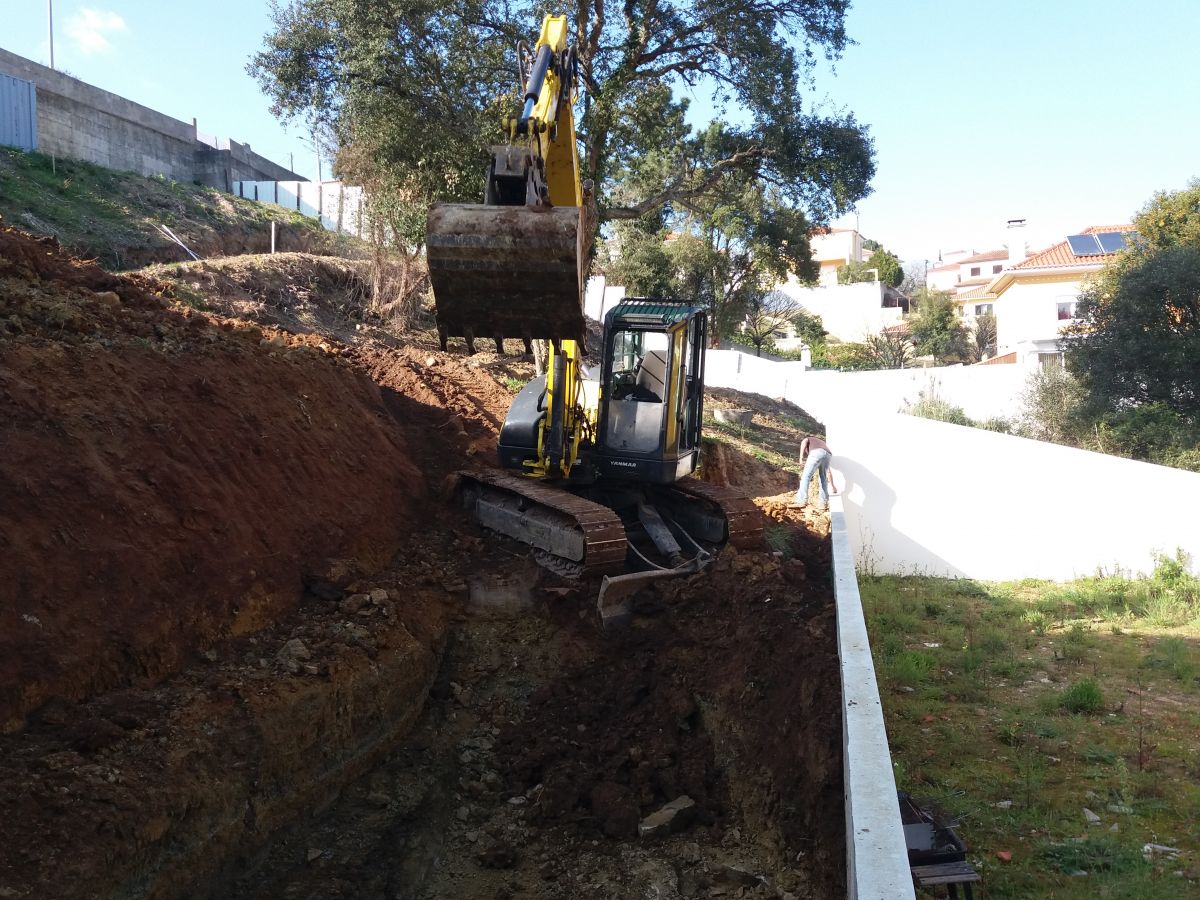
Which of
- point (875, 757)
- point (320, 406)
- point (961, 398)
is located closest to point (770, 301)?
point (961, 398)

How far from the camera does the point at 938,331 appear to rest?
52.0 meters

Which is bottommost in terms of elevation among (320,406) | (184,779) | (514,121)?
(184,779)

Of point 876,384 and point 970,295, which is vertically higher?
point 970,295

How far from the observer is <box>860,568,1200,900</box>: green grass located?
569cm

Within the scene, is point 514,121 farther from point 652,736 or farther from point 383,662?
point 652,736

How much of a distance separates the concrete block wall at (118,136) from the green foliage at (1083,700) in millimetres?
21741

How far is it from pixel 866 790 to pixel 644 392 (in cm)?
558

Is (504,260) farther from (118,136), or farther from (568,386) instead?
(118,136)

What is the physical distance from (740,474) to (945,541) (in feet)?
13.1

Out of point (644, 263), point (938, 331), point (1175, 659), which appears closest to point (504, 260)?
point (1175, 659)

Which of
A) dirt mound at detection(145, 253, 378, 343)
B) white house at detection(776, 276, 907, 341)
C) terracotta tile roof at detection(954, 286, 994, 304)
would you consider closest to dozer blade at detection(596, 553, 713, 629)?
dirt mound at detection(145, 253, 378, 343)

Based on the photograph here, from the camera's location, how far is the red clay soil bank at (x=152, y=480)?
18.6 ft

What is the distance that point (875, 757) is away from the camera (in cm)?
491

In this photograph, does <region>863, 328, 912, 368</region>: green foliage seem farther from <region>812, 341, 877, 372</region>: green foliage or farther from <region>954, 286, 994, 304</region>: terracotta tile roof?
<region>954, 286, 994, 304</region>: terracotta tile roof
